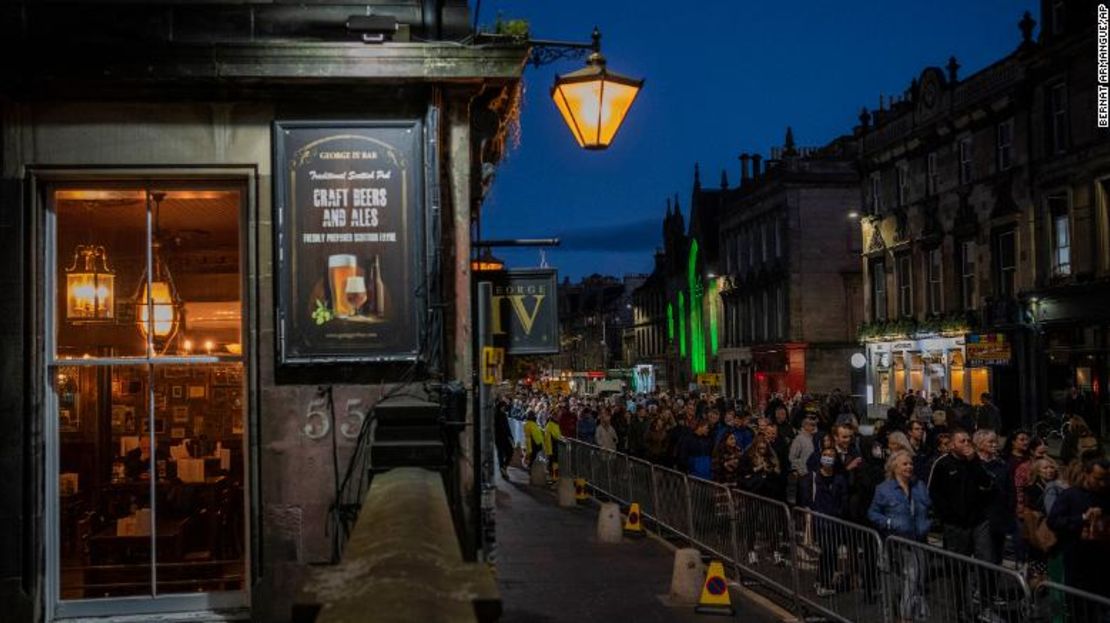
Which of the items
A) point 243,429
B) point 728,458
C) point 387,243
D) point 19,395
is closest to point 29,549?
point 19,395

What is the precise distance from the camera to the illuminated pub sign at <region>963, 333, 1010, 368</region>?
35.3 meters

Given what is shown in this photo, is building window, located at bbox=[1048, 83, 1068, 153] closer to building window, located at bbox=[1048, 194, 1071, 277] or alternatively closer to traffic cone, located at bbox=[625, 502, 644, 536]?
building window, located at bbox=[1048, 194, 1071, 277]

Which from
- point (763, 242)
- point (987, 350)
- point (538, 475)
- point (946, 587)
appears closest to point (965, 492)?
point (946, 587)

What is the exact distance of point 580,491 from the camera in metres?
23.3

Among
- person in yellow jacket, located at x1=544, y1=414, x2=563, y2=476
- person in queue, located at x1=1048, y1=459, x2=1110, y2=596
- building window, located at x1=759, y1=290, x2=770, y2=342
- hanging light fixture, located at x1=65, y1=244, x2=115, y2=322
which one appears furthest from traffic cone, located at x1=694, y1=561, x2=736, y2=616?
building window, located at x1=759, y1=290, x2=770, y2=342

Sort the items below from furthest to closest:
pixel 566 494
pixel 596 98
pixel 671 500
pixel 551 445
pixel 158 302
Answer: pixel 551 445, pixel 566 494, pixel 671 500, pixel 596 98, pixel 158 302

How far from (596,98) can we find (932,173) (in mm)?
33842

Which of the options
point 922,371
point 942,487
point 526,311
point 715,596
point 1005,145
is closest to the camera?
point 526,311

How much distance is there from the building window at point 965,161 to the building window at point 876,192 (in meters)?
6.60

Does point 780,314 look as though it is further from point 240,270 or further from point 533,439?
point 240,270

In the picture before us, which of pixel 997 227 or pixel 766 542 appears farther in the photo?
pixel 997 227

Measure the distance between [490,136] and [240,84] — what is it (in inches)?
86.1

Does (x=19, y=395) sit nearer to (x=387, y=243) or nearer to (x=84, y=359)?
(x=84, y=359)

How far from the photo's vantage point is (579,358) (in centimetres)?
12638
